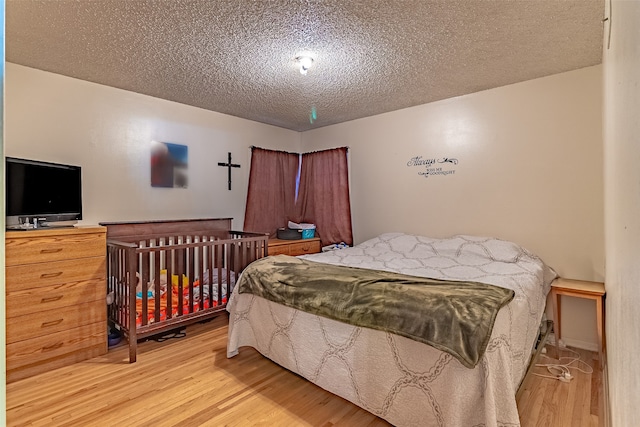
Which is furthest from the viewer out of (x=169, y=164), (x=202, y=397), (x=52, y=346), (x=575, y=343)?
(x=169, y=164)

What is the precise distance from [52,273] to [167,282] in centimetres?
75

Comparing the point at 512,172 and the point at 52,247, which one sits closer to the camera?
the point at 52,247

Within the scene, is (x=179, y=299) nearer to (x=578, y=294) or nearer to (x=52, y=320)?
(x=52, y=320)

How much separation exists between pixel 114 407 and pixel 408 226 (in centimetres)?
301

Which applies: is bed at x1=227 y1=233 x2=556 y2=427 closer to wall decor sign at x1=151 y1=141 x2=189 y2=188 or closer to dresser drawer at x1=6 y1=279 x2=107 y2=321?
dresser drawer at x1=6 y1=279 x2=107 y2=321

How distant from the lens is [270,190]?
437 centimetres

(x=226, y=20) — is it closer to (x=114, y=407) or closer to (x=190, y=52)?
(x=190, y=52)

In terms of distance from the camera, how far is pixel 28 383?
2123mm

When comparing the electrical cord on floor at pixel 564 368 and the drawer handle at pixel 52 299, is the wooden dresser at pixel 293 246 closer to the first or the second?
the drawer handle at pixel 52 299

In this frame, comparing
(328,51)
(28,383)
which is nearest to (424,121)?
(328,51)

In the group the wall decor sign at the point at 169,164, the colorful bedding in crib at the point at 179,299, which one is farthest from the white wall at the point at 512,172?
the wall decor sign at the point at 169,164

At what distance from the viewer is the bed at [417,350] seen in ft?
4.81

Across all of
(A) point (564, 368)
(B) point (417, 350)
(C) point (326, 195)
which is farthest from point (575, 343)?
(C) point (326, 195)

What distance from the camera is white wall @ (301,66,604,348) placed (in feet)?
8.61
